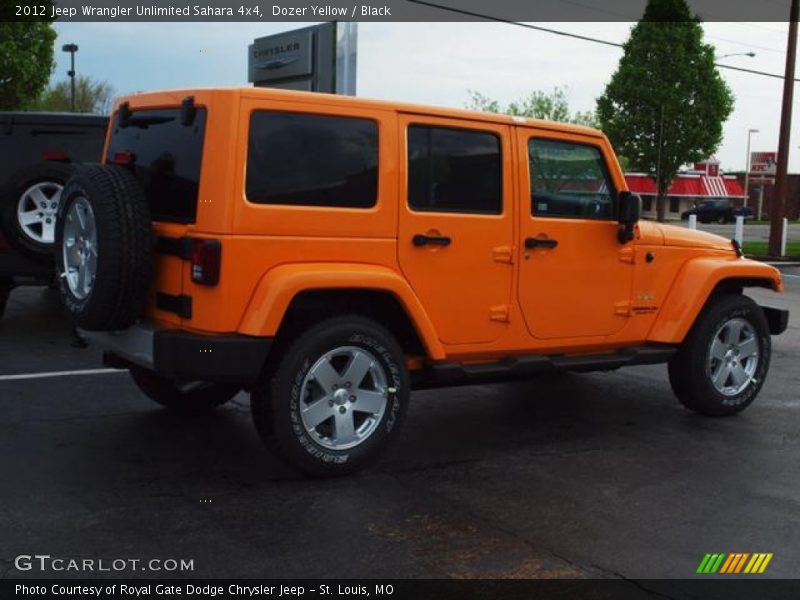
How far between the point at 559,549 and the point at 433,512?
2.21 feet

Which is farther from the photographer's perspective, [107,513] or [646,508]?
[646,508]

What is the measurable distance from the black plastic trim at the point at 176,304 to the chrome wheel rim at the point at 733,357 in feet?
11.9

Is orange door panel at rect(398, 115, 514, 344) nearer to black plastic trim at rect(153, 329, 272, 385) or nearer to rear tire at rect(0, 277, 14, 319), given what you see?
black plastic trim at rect(153, 329, 272, 385)

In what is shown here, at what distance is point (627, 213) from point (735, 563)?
261 centimetres

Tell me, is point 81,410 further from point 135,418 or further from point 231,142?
point 231,142

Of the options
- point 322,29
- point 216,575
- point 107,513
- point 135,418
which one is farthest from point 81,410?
point 322,29

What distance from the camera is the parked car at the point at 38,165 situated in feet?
27.9

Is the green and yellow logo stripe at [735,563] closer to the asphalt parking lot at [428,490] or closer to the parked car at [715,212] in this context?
the asphalt parking lot at [428,490]

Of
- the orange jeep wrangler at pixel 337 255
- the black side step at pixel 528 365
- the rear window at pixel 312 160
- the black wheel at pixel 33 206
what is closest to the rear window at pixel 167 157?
the orange jeep wrangler at pixel 337 255

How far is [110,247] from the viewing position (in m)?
4.67

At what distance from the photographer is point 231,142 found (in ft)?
15.1

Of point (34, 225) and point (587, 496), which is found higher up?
point (34, 225)

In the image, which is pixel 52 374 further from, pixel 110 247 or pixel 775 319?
pixel 775 319
